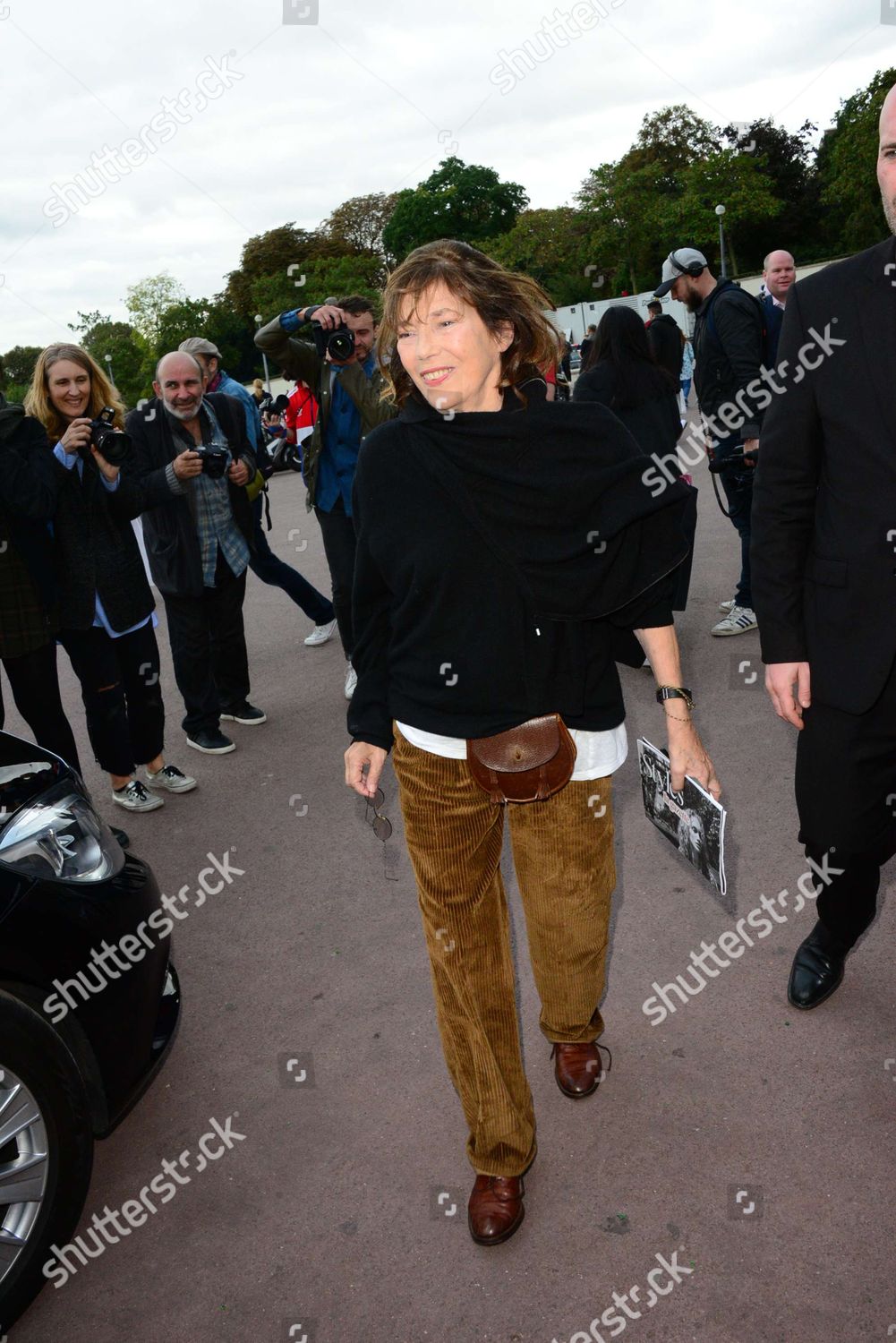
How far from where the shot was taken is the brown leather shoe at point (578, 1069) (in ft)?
9.39

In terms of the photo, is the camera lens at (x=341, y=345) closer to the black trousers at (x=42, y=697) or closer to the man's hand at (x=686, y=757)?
the black trousers at (x=42, y=697)

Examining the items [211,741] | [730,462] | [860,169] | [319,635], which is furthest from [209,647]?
[860,169]

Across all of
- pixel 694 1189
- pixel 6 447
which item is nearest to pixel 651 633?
pixel 694 1189

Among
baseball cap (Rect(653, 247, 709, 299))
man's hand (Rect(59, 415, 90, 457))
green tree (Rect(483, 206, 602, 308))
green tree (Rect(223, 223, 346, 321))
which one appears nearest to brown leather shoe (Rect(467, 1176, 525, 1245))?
man's hand (Rect(59, 415, 90, 457))

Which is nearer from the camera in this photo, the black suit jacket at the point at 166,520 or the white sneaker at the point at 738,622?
the black suit jacket at the point at 166,520

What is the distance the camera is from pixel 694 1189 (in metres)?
2.52

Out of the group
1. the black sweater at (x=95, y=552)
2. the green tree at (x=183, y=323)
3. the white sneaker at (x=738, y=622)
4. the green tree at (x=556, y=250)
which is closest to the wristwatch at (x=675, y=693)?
the black sweater at (x=95, y=552)

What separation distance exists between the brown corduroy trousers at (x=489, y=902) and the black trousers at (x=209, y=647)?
11.8 feet

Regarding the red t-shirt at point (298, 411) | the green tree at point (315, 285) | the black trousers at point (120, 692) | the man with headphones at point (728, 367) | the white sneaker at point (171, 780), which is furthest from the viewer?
the green tree at point (315, 285)

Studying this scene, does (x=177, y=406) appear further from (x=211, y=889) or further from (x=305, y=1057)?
(x=305, y=1057)

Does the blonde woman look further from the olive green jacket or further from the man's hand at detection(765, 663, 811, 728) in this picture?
the man's hand at detection(765, 663, 811, 728)

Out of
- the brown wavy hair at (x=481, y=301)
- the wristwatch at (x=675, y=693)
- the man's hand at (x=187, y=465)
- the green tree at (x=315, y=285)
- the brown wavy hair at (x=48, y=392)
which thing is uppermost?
the green tree at (x=315, y=285)

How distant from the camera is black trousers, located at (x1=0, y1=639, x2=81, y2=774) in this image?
457cm

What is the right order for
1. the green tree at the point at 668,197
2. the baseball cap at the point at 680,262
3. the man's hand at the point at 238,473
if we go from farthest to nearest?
the green tree at the point at 668,197 < the baseball cap at the point at 680,262 < the man's hand at the point at 238,473
